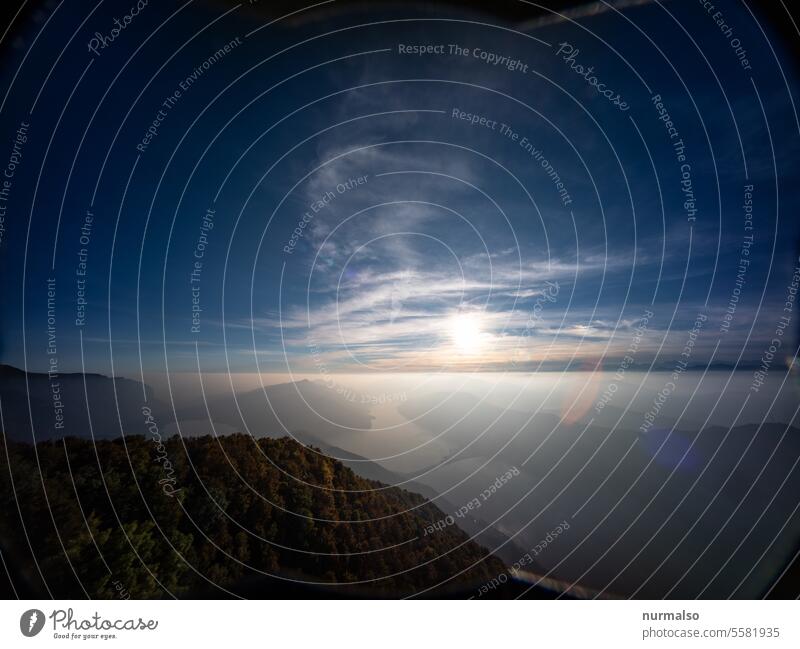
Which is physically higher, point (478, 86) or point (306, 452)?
point (478, 86)

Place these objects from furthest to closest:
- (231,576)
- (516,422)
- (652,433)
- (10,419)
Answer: (516,422) < (652,433) < (231,576) < (10,419)

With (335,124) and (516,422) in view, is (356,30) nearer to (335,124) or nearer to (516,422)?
(335,124)

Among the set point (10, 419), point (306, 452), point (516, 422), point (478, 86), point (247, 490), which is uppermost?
point (478, 86)

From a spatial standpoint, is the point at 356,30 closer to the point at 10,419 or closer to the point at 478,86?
the point at 478,86
